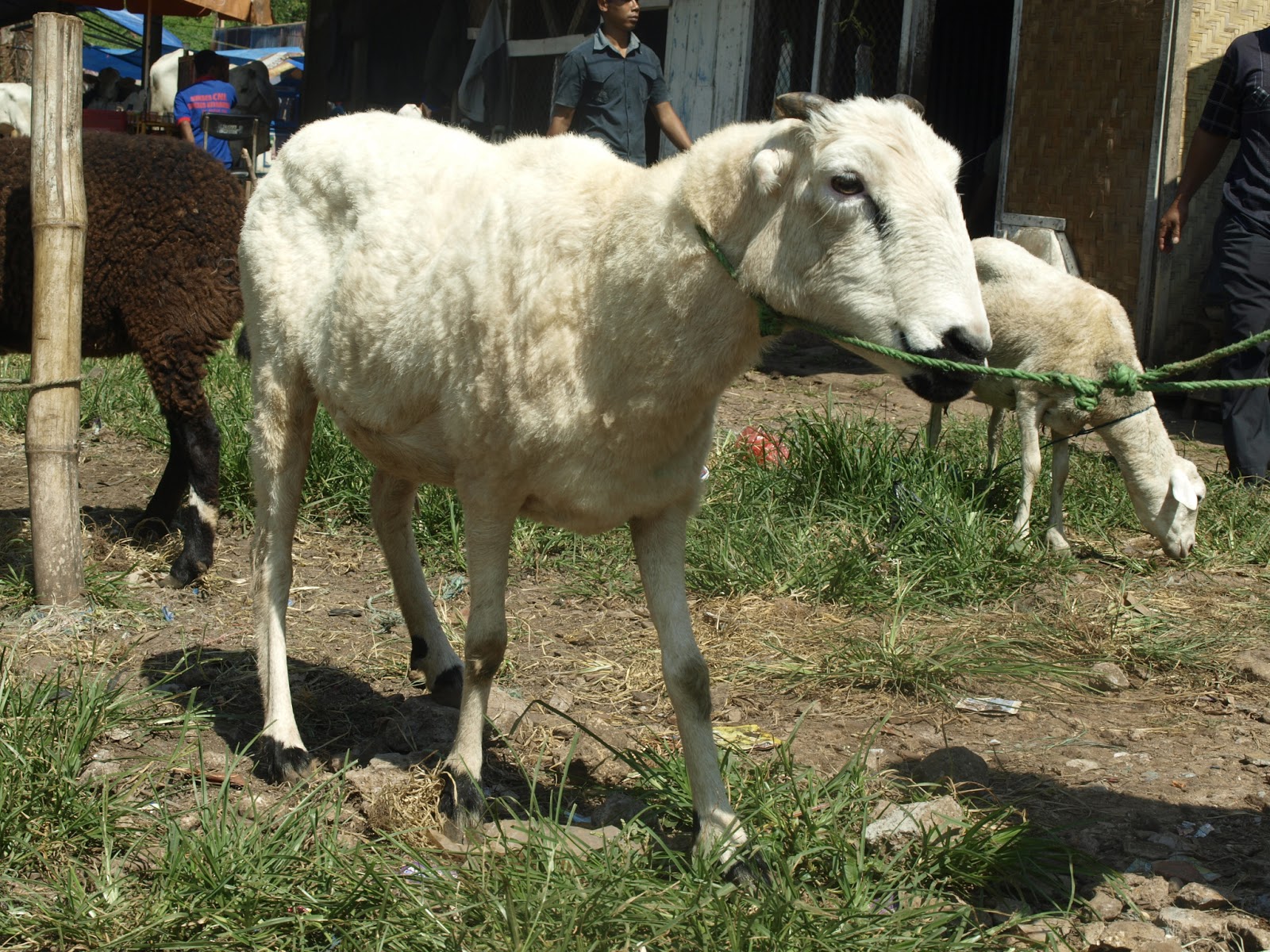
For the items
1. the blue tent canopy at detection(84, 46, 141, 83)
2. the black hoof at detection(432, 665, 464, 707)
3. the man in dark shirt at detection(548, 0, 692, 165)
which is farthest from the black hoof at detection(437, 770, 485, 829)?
the blue tent canopy at detection(84, 46, 141, 83)

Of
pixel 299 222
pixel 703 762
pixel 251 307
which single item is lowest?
pixel 703 762

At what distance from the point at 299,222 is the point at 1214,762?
329cm

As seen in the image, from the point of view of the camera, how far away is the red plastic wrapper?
6.21 metres

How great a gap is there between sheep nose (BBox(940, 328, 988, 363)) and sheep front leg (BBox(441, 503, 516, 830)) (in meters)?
1.27

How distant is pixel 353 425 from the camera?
3.63 metres

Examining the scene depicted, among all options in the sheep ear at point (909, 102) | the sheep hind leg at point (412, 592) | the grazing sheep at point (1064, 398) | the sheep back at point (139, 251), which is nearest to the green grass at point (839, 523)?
the grazing sheep at point (1064, 398)

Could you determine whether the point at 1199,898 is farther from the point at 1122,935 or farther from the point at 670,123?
the point at 670,123

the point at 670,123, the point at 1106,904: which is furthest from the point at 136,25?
the point at 1106,904

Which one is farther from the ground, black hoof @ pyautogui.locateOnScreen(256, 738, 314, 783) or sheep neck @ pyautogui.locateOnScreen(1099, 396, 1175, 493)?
sheep neck @ pyautogui.locateOnScreen(1099, 396, 1175, 493)

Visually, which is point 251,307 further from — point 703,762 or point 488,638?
point 703,762

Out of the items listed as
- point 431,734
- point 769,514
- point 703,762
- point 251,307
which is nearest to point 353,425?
point 251,307

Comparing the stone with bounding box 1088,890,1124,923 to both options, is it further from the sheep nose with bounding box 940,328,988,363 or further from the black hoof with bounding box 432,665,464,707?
the black hoof with bounding box 432,665,464,707

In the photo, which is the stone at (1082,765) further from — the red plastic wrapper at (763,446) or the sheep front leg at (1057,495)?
the red plastic wrapper at (763,446)

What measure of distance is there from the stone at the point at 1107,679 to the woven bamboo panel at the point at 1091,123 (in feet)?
16.3
